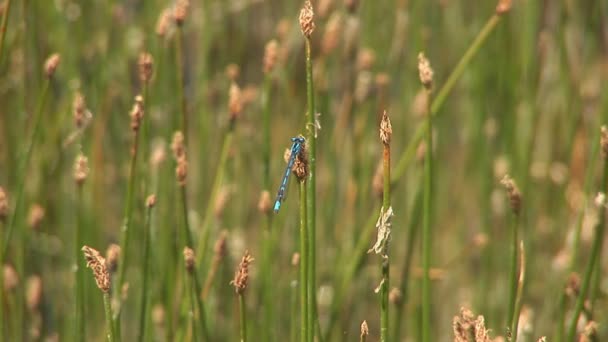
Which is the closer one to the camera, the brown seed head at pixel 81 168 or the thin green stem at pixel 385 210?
the thin green stem at pixel 385 210

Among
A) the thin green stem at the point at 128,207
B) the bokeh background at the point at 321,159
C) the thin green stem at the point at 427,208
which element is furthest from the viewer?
the bokeh background at the point at 321,159

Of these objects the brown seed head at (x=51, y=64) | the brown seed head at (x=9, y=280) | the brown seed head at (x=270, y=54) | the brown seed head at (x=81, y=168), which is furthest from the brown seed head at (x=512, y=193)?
the brown seed head at (x=9, y=280)

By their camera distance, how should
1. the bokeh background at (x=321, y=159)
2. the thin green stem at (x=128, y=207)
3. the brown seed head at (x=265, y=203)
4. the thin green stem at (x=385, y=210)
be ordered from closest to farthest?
the thin green stem at (x=385, y=210) → the thin green stem at (x=128, y=207) → the brown seed head at (x=265, y=203) → the bokeh background at (x=321, y=159)

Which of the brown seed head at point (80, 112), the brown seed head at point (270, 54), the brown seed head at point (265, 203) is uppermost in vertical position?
the brown seed head at point (270, 54)

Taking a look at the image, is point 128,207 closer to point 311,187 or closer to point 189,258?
point 189,258

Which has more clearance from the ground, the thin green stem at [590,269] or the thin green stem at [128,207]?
the thin green stem at [128,207]

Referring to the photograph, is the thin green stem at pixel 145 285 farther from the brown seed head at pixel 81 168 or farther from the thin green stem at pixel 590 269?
the thin green stem at pixel 590 269

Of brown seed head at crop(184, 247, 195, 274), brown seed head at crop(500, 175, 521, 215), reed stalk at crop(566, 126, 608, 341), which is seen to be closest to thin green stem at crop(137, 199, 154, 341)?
brown seed head at crop(184, 247, 195, 274)
